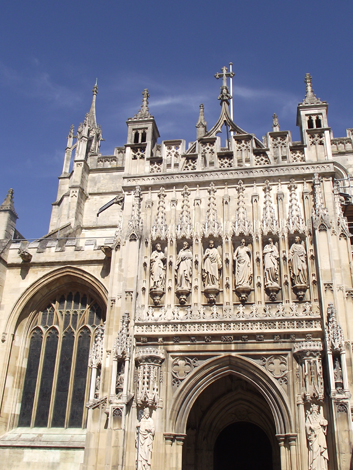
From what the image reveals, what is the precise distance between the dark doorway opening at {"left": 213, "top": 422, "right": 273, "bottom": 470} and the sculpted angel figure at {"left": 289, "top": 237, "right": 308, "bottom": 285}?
214 inches

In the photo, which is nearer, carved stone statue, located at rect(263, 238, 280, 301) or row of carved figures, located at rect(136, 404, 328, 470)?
row of carved figures, located at rect(136, 404, 328, 470)

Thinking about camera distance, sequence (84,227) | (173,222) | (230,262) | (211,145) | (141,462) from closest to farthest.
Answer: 1. (141,462)
2. (230,262)
3. (173,222)
4. (211,145)
5. (84,227)

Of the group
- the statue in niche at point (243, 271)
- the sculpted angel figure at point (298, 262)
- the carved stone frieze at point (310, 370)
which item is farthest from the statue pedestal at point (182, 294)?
the carved stone frieze at point (310, 370)

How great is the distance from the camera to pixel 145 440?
38.8ft

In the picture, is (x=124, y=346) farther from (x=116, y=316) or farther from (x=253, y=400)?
(x=253, y=400)

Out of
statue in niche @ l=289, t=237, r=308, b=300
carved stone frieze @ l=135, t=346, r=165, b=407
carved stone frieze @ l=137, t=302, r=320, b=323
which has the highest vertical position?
statue in niche @ l=289, t=237, r=308, b=300

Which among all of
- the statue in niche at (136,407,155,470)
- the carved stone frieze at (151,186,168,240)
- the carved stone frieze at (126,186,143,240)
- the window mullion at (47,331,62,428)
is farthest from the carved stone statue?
the window mullion at (47,331,62,428)

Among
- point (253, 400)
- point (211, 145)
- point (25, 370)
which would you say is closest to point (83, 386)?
point (25, 370)

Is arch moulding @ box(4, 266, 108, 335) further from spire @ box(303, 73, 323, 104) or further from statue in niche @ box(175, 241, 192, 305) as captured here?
spire @ box(303, 73, 323, 104)

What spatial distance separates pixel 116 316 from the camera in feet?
43.5

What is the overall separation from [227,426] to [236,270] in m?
5.26

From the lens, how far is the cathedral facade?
11969 millimetres

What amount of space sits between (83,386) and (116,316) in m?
3.67

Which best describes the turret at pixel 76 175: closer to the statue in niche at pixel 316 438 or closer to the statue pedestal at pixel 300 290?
the statue pedestal at pixel 300 290
